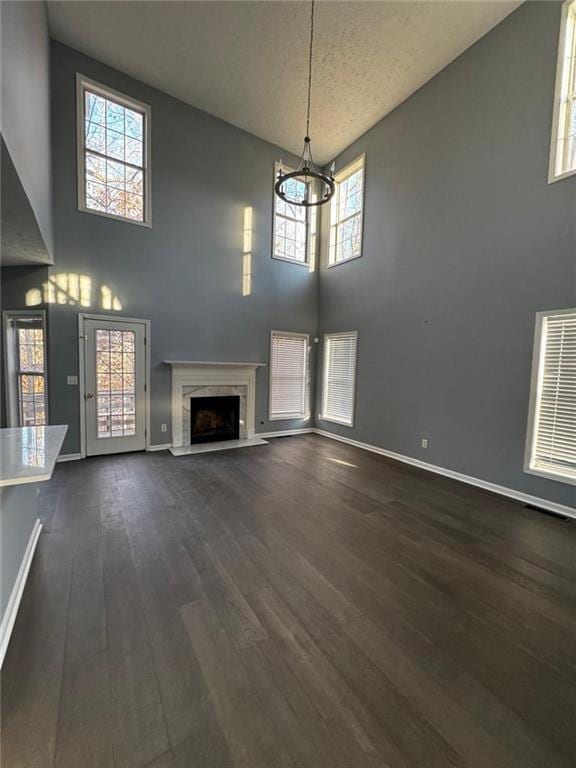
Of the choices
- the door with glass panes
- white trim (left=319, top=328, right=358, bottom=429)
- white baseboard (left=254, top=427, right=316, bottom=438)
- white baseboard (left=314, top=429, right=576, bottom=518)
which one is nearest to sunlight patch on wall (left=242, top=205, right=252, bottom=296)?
white trim (left=319, top=328, right=358, bottom=429)

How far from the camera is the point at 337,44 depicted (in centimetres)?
416

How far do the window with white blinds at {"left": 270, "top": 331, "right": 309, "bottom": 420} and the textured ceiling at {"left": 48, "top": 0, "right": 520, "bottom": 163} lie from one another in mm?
3933

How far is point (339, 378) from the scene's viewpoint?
640 cm

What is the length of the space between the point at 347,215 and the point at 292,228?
1.16m

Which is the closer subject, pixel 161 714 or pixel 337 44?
pixel 161 714

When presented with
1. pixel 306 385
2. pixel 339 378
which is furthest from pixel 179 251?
pixel 339 378

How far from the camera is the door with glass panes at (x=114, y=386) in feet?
15.5

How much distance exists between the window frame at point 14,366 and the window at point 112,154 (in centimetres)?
176

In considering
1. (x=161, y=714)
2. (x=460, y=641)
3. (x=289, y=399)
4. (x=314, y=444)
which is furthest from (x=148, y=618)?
A: (x=289, y=399)

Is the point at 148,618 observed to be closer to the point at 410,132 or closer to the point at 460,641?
the point at 460,641

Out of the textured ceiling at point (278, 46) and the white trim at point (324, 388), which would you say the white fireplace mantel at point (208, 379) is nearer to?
the white trim at point (324, 388)

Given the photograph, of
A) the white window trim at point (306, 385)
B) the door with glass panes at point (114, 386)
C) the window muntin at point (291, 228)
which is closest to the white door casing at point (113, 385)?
the door with glass panes at point (114, 386)

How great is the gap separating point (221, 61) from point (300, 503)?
612cm

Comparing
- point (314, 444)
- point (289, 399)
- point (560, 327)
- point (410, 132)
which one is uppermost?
point (410, 132)
